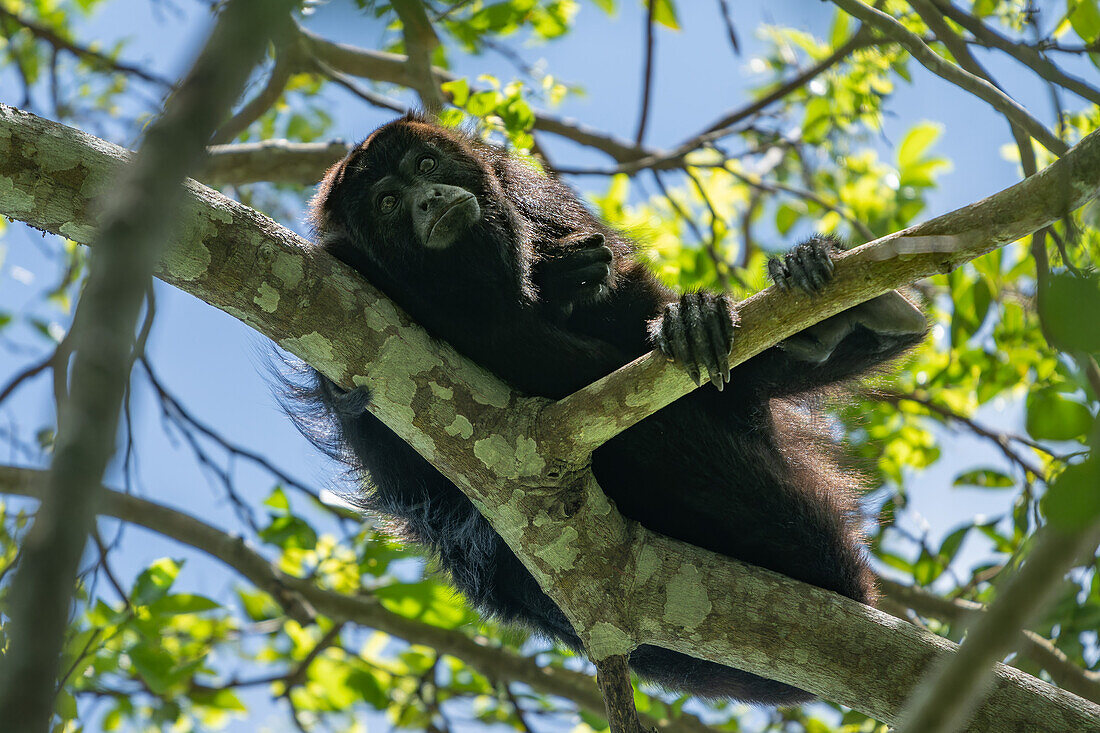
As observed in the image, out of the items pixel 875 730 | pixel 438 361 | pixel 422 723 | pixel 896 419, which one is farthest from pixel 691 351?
pixel 896 419

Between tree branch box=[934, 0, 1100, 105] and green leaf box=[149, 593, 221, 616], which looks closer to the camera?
tree branch box=[934, 0, 1100, 105]

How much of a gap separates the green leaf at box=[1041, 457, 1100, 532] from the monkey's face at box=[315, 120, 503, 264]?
2.28m

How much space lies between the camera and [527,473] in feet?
7.93

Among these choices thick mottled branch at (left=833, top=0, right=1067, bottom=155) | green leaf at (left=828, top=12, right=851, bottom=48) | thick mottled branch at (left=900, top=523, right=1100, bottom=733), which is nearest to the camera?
thick mottled branch at (left=900, top=523, right=1100, bottom=733)

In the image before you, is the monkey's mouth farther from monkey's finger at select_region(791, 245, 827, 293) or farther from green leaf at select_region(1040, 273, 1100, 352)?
green leaf at select_region(1040, 273, 1100, 352)

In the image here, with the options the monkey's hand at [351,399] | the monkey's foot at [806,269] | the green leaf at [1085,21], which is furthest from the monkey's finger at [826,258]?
the monkey's hand at [351,399]

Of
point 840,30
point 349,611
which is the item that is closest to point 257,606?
point 349,611

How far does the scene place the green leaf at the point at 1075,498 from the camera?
930 millimetres

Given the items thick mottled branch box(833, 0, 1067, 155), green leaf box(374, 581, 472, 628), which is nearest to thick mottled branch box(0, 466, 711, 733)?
green leaf box(374, 581, 472, 628)

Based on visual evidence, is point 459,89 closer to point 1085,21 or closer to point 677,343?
point 677,343

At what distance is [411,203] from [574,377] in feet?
2.87

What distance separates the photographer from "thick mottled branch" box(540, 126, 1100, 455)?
6.55ft

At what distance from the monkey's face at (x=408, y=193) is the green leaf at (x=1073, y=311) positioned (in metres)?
2.15

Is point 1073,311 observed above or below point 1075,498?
above
